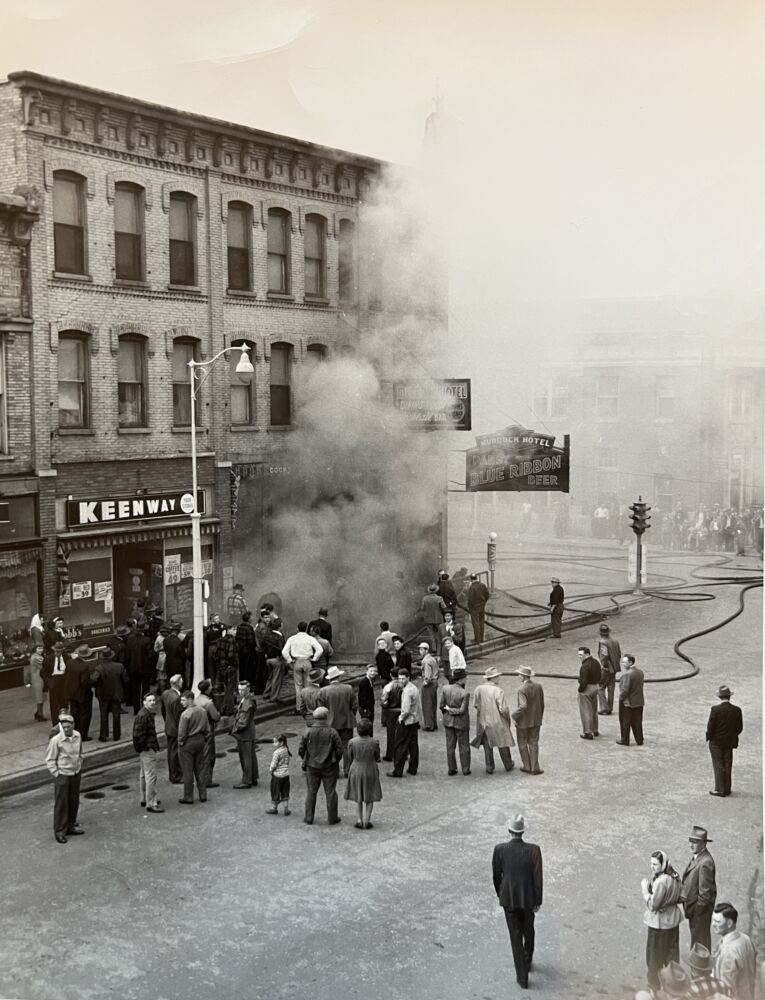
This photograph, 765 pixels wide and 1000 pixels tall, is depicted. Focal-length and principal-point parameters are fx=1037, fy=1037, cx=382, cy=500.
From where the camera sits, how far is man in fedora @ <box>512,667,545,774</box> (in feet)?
34.1

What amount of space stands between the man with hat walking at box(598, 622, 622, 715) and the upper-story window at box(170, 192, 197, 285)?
6.45m

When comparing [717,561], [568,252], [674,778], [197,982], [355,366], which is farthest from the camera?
[355,366]

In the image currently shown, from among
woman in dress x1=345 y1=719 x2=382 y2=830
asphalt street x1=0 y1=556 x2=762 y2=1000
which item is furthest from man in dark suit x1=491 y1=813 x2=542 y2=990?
woman in dress x1=345 y1=719 x2=382 y2=830

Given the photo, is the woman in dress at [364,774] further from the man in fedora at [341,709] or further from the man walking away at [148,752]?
the man walking away at [148,752]

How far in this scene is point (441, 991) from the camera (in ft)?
22.9

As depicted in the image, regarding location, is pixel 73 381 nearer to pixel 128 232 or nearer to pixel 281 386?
pixel 128 232

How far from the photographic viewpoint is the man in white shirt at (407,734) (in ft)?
34.1

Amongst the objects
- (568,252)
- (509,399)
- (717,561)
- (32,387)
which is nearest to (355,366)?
(509,399)

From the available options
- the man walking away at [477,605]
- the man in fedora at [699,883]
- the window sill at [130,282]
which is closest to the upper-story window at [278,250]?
the window sill at [130,282]

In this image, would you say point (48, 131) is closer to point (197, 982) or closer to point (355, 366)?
point (355, 366)

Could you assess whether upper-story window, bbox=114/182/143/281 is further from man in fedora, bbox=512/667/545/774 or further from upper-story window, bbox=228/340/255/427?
man in fedora, bbox=512/667/545/774

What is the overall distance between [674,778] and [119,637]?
6.33 m

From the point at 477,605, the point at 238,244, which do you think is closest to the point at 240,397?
the point at 238,244

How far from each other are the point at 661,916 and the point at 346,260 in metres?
9.42
